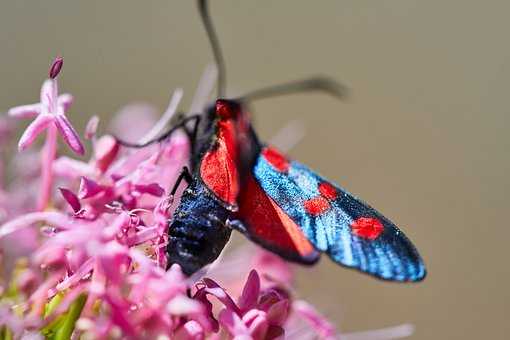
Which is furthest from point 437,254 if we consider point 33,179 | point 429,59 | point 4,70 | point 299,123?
point 33,179

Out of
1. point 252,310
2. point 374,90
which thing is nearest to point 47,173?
point 252,310

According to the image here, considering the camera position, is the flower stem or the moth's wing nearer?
the moth's wing

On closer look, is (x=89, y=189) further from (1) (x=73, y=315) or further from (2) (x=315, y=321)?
(2) (x=315, y=321)

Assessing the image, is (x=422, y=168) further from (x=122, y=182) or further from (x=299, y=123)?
(x=122, y=182)

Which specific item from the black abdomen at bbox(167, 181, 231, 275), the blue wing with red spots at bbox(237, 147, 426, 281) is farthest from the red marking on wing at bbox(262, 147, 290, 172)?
the black abdomen at bbox(167, 181, 231, 275)

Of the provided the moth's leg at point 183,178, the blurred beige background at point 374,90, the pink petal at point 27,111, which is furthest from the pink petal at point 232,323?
the blurred beige background at point 374,90

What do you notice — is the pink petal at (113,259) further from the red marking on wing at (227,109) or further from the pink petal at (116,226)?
the red marking on wing at (227,109)

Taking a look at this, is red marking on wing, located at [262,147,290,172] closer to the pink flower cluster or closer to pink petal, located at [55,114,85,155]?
the pink flower cluster
